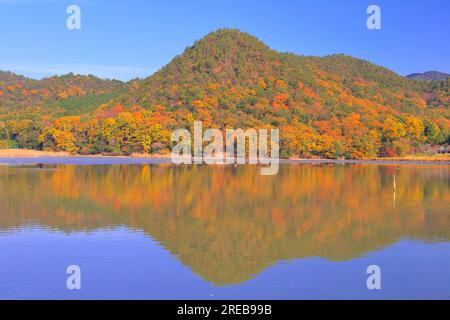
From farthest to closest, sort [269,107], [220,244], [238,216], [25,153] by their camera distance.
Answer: [269,107] < [25,153] < [238,216] < [220,244]

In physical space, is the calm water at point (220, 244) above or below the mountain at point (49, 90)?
below

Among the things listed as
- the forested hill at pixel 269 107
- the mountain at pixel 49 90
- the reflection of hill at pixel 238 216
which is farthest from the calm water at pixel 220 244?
the mountain at pixel 49 90

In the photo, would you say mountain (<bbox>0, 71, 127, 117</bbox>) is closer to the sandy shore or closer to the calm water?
the sandy shore

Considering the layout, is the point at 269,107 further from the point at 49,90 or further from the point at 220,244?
the point at 220,244

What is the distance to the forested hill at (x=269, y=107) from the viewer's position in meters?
95.1

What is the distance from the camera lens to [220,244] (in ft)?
53.4

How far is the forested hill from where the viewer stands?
9506 cm

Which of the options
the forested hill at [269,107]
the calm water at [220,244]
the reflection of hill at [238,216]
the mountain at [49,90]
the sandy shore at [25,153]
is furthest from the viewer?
the mountain at [49,90]

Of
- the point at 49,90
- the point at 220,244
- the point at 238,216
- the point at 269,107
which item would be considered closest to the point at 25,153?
the point at 269,107

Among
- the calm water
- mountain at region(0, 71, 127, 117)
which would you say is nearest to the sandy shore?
mountain at region(0, 71, 127, 117)

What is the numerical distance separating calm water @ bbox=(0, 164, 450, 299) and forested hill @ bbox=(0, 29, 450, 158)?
66.4 metres

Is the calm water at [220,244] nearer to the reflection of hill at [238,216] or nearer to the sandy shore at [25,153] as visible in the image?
the reflection of hill at [238,216]

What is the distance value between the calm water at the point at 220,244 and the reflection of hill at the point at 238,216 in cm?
5

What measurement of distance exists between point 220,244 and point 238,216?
5606 mm
